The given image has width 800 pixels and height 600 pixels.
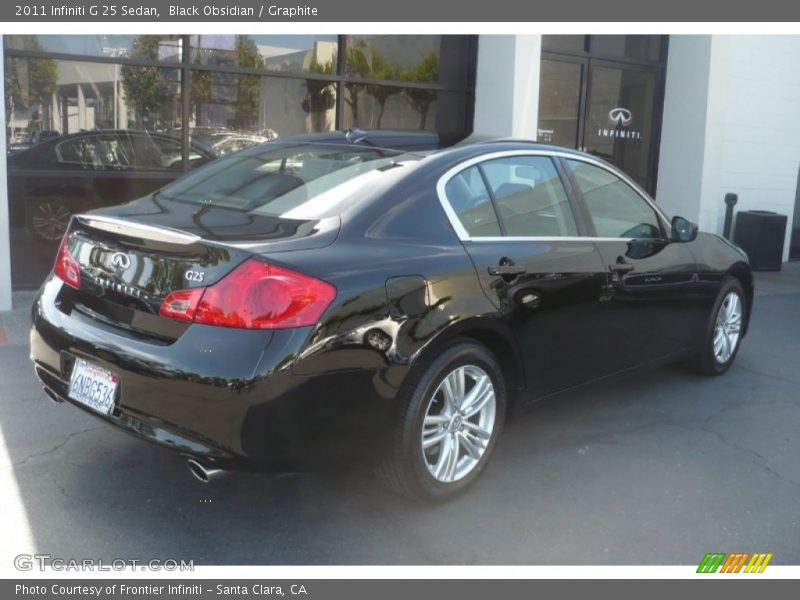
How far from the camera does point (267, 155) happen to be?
4219 millimetres

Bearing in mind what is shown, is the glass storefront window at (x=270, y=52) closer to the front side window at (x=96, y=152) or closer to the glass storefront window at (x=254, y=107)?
the glass storefront window at (x=254, y=107)

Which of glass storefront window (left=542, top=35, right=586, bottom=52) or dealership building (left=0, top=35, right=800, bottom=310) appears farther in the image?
glass storefront window (left=542, top=35, right=586, bottom=52)

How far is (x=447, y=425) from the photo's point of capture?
12.1 feet

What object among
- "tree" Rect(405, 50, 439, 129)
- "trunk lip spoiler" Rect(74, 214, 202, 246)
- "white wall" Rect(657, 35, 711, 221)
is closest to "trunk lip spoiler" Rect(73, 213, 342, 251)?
"trunk lip spoiler" Rect(74, 214, 202, 246)

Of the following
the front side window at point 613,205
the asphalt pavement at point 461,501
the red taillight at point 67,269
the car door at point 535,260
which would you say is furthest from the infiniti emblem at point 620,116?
the red taillight at point 67,269

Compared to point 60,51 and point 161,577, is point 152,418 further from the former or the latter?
point 60,51

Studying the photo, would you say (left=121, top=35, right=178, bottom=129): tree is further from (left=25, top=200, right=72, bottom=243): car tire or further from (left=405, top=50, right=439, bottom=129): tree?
(left=405, top=50, right=439, bottom=129): tree

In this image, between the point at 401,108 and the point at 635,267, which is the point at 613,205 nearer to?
the point at 635,267

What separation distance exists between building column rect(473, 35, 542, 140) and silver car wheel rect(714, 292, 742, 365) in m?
4.47

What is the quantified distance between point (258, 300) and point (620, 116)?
10.2 metres

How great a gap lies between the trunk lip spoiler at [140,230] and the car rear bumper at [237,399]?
377 millimetres

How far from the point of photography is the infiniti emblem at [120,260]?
11.0 feet

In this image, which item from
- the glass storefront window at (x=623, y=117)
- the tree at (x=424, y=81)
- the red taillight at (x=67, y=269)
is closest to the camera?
the red taillight at (x=67, y=269)

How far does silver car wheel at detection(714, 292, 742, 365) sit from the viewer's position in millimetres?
5816
